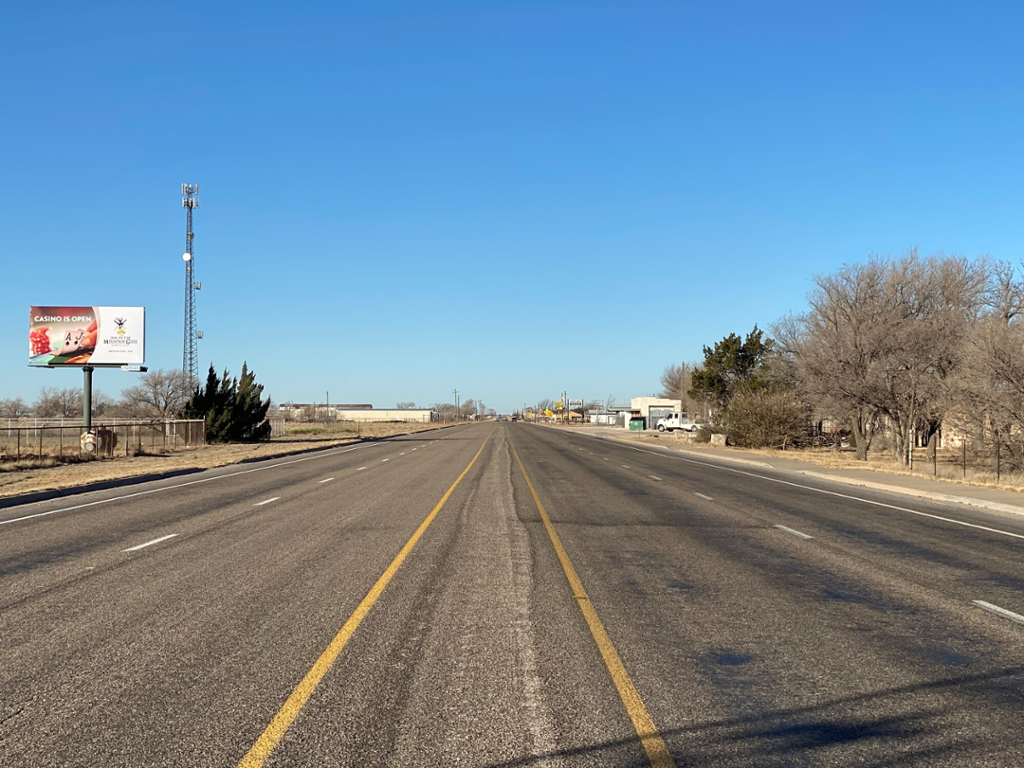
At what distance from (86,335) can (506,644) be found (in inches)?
1795

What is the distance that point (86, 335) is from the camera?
45875 millimetres

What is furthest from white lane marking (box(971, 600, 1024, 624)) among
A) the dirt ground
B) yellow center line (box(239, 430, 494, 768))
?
the dirt ground

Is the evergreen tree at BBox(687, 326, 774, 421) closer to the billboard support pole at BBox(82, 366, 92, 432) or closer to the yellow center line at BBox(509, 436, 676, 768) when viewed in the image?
the billboard support pole at BBox(82, 366, 92, 432)

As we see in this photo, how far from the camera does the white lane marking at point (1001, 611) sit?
8136mm

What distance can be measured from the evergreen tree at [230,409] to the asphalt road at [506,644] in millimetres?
43420

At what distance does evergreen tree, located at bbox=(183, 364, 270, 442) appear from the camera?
57.0 meters

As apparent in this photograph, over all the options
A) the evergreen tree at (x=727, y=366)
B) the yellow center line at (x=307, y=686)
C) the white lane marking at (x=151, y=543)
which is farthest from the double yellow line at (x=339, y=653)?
the evergreen tree at (x=727, y=366)

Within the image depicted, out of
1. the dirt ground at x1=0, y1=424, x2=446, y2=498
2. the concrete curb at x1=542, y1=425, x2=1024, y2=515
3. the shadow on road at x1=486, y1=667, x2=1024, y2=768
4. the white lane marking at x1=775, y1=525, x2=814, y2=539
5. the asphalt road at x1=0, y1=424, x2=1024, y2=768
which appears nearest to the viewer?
the shadow on road at x1=486, y1=667, x2=1024, y2=768

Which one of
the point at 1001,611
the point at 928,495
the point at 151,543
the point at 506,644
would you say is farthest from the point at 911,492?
the point at 506,644

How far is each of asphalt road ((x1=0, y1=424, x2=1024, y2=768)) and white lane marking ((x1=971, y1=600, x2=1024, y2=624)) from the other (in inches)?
2.8

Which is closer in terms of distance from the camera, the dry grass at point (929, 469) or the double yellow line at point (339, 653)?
A: the double yellow line at point (339, 653)

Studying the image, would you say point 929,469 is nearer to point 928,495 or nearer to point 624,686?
point 928,495

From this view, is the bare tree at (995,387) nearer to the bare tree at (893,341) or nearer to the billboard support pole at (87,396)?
the bare tree at (893,341)

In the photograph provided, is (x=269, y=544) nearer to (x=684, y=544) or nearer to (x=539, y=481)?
(x=684, y=544)
